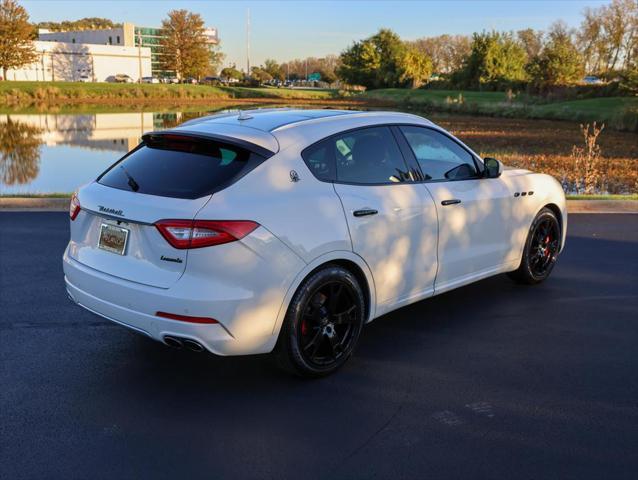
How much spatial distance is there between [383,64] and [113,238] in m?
98.3

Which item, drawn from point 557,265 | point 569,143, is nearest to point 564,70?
point 569,143

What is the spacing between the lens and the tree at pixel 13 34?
7569 cm

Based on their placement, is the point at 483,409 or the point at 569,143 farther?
the point at 569,143

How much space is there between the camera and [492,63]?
75.9 metres

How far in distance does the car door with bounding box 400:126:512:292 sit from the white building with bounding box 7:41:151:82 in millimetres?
100413

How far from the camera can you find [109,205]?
415cm

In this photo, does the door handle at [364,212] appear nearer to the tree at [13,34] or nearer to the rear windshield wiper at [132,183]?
the rear windshield wiper at [132,183]

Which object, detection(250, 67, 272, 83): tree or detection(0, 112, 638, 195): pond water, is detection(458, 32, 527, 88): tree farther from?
detection(250, 67, 272, 83): tree

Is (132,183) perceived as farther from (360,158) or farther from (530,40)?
(530,40)

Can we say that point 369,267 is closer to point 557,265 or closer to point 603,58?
point 557,265

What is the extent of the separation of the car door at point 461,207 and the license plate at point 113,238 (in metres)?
2.32

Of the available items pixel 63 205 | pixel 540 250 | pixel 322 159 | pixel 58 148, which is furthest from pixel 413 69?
pixel 322 159

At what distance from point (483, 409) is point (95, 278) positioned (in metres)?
2.58

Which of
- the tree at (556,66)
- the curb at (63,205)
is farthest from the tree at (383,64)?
the curb at (63,205)
